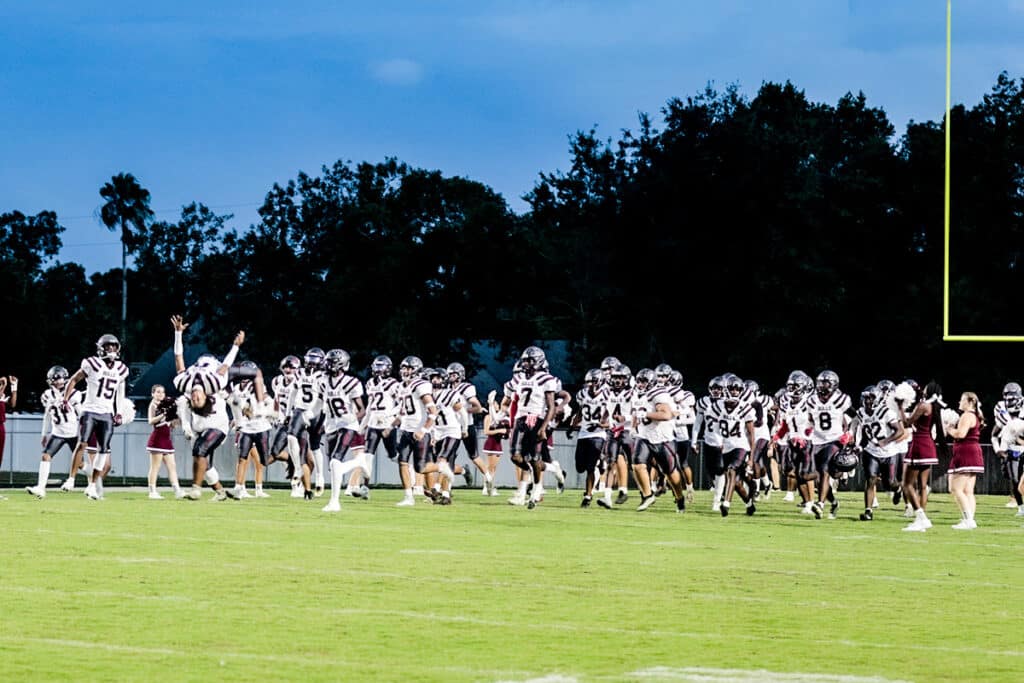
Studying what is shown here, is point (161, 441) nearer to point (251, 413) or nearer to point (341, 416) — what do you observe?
point (251, 413)

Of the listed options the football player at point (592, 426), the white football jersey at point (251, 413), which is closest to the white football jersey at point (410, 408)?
the white football jersey at point (251, 413)

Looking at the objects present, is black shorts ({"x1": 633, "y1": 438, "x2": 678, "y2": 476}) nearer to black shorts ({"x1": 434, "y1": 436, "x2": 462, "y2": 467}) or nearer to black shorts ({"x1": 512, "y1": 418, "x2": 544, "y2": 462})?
black shorts ({"x1": 512, "y1": 418, "x2": 544, "y2": 462})

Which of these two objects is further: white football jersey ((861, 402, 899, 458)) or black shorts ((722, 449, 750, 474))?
white football jersey ((861, 402, 899, 458))

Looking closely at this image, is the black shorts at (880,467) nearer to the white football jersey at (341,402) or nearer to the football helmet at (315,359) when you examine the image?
the white football jersey at (341,402)

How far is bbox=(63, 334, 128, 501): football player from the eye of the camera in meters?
21.0

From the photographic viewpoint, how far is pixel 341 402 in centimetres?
2075

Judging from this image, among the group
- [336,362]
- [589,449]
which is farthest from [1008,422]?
[336,362]

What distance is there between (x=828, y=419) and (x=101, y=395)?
849cm

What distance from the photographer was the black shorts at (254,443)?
2306 cm

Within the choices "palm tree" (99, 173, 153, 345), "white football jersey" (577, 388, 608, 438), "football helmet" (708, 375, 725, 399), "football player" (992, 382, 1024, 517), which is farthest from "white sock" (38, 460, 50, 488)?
"palm tree" (99, 173, 153, 345)

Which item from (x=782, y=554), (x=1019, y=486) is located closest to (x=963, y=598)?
(x=782, y=554)

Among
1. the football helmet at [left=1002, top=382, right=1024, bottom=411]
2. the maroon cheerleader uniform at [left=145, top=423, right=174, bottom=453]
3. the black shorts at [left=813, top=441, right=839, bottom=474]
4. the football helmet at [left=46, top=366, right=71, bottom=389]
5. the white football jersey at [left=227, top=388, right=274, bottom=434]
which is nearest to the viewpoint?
the black shorts at [left=813, top=441, right=839, bottom=474]

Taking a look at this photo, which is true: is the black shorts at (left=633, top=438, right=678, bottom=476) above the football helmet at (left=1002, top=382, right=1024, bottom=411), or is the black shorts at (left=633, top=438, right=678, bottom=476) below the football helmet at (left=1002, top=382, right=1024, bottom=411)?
below

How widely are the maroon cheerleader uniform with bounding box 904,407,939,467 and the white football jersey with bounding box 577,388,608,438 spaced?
5673 millimetres
